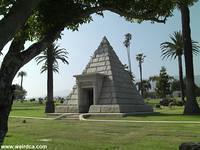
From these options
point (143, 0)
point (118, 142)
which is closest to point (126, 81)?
point (118, 142)

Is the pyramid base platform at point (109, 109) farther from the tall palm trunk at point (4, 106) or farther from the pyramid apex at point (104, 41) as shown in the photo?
the tall palm trunk at point (4, 106)

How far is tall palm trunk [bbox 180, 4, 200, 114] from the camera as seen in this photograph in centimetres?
3425

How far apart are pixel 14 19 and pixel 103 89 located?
2953 cm

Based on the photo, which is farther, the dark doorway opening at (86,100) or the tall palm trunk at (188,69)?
the dark doorway opening at (86,100)

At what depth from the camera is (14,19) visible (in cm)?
700

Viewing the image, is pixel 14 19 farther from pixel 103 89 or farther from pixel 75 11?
pixel 103 89

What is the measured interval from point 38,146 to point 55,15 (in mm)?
5342

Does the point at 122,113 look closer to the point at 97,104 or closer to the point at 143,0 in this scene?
the point at 97,104

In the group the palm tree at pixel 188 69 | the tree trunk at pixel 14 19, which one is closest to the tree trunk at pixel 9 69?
the tree trunk at pixel 14 19

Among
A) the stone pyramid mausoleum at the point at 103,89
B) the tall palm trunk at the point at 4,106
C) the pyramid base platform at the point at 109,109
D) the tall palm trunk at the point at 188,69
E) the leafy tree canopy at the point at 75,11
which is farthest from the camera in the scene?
the stone pyramid mausoleum at the point at 103,89

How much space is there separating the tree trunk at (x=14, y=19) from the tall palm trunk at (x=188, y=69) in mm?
28782

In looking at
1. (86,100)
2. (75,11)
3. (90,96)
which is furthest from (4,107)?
(90,96)

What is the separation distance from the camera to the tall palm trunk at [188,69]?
112 ft

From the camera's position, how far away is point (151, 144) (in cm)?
1307
